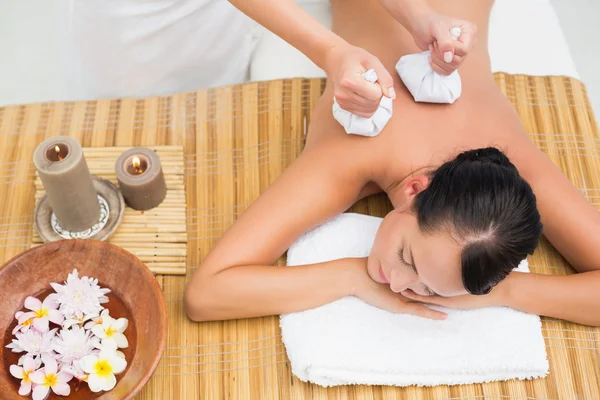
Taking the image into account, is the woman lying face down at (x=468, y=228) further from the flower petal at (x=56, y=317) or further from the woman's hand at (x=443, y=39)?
the flower petal at (x=56, y=317)

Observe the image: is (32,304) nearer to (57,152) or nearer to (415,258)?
(57,152)

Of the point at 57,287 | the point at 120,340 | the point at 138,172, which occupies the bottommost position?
the point at 120,340

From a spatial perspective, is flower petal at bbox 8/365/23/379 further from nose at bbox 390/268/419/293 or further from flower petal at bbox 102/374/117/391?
nose at bbox 390/268/419/293

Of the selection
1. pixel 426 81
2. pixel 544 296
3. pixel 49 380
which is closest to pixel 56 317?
pixel 49 380

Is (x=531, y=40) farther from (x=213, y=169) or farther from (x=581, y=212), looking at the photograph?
(x=213, y=169)

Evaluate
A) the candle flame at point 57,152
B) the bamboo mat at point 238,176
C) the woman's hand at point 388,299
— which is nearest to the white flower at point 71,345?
the bamboo mat at point 238,176

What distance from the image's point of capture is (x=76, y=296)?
A: 1258 millimetres

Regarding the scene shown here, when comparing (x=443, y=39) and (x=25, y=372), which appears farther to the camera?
(x=443, y=39)

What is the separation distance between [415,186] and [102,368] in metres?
0.73

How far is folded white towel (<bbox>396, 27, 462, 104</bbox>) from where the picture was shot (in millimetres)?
1386

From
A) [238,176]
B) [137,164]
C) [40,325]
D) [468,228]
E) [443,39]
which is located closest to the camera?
[468,228]

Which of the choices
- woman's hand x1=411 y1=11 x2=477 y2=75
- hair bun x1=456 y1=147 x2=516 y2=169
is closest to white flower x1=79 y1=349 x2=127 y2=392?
hair bun x1=456 y1=147 x2=516 y2=169

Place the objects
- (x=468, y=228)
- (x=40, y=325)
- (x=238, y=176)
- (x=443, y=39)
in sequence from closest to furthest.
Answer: (x=468, y=228) < (x=40, y=325) < (x=443, y=39) < (x=238, y=176)

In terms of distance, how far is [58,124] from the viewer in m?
1.71
